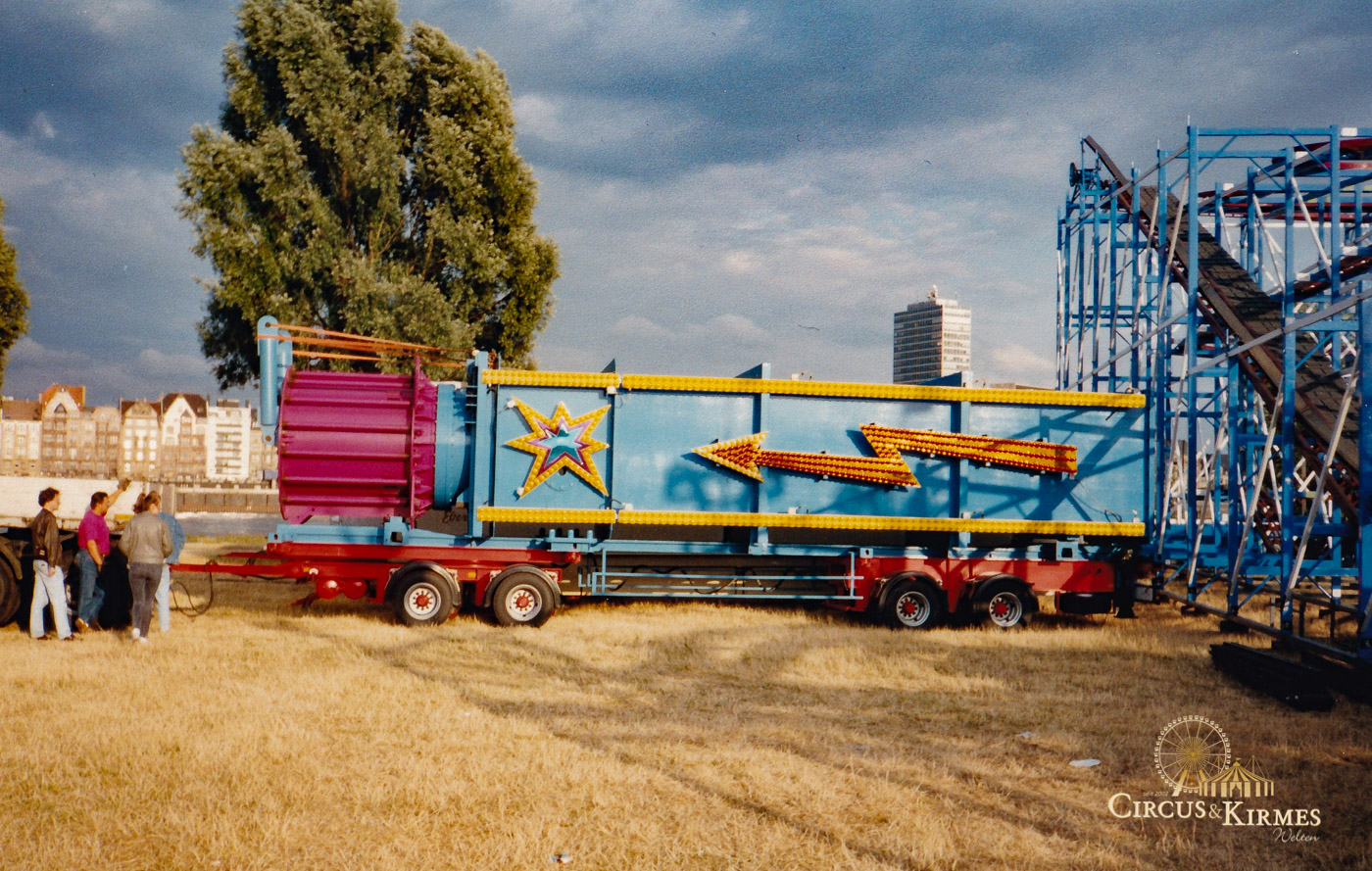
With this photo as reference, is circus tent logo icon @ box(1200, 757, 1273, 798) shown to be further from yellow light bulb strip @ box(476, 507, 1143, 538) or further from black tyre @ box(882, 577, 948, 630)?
yellow light bulb strip @ box(476, 507, 1143, 538)

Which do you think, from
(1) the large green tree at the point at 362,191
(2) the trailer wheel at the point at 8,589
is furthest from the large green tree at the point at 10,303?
(2) the trailer wheel at the point at 8,589

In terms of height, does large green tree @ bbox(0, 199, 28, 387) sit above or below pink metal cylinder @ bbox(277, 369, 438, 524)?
above

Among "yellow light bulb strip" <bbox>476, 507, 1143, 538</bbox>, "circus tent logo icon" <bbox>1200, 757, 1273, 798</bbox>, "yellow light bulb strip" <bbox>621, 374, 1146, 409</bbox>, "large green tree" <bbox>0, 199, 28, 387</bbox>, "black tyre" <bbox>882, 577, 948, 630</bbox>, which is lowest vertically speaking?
"circus tent logo icon" <bbox>1200, 757, 1273, 798</bbox>

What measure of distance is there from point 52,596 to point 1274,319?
1738 centimetres

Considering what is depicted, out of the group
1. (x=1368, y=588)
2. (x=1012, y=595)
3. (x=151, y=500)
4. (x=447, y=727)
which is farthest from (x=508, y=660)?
(x=1368, y=588)

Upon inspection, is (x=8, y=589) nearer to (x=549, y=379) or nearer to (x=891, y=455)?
(x=549, y=379)

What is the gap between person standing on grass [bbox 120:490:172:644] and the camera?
10734 mm

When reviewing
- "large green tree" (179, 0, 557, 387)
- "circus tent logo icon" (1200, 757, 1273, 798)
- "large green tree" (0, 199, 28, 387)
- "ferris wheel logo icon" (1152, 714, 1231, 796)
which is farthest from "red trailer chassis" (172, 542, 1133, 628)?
"large green tree" (0, 199, 28, 387)

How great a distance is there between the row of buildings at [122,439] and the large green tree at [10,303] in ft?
321

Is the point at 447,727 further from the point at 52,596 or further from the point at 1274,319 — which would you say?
the point at 1274,319

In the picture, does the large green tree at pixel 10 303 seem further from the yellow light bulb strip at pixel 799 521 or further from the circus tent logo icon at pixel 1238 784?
the circus tent logo icon at pixel 1238 784

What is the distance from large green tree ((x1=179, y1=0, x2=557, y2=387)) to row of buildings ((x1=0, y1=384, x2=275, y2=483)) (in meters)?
105

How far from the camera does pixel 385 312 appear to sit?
21.4m

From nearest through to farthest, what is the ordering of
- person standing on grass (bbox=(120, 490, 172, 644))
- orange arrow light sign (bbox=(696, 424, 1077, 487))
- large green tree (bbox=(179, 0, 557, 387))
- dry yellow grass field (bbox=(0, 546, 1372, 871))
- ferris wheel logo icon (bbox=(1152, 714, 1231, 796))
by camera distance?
1. dry yellow grass field (bbox=(0, 546, 1372, 871))
2. ferris wheel logo icon (bbox=(1152, 714, 1231, 796))
3. person standing on grass (bbox=(120, 490, 172, 644))
4. orange arrow light sign (bbox=(696, 424, 1077, 487))
5. large green tree (bbox=(179, 0, 557, 387))
